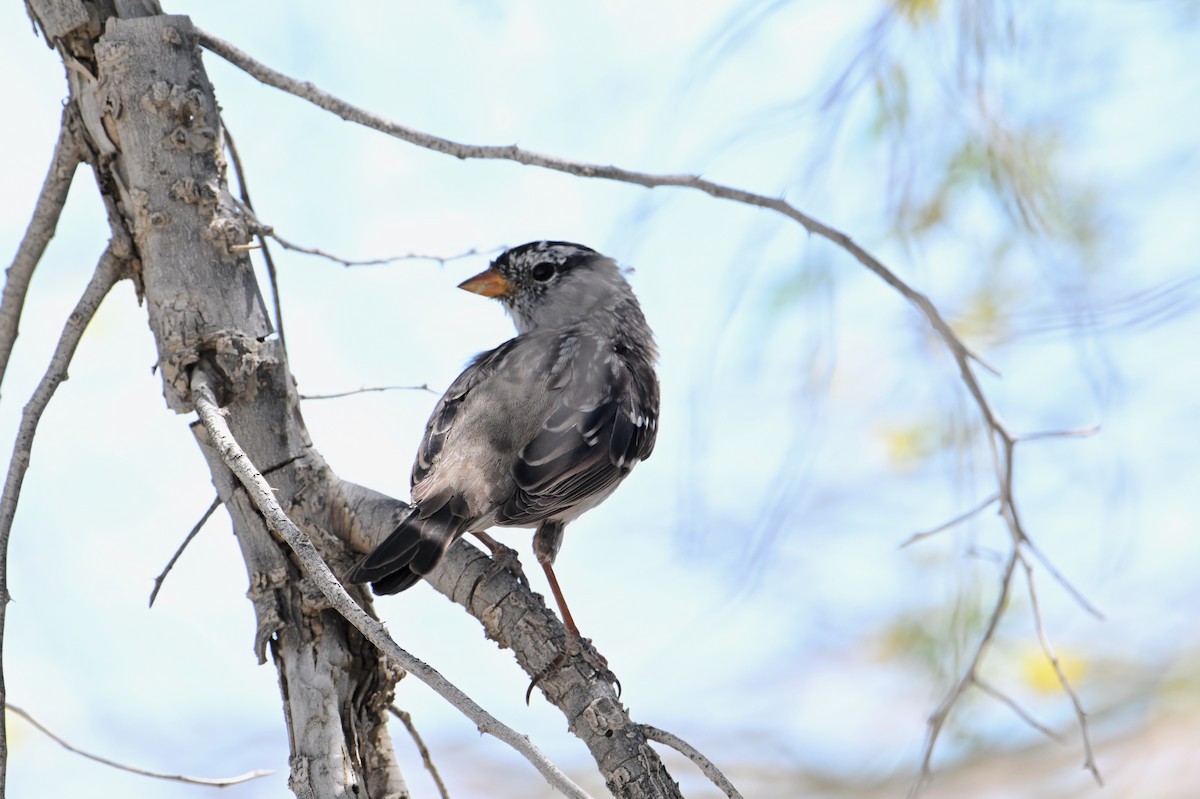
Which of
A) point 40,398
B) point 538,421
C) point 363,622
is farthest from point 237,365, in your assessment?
point 538,421

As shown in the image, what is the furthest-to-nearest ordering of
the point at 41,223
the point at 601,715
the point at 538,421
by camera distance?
the point at 538,421
the point at 41,223
the point at 601,715

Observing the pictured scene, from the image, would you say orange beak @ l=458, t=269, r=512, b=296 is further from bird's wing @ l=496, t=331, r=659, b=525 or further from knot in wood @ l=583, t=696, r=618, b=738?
knot in wood @ l=583, t=696, r=618, b=738

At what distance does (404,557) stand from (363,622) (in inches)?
33.3

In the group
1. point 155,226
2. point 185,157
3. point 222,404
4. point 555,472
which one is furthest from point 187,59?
point 555,472

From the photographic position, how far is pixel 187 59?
9.80ft

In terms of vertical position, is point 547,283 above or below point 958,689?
above

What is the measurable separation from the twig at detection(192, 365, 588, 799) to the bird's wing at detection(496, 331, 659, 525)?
1.27 m

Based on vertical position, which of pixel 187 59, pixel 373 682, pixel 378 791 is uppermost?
pixel 187 59

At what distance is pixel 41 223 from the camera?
2.99m

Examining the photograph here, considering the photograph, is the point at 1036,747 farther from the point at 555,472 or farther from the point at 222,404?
the point at 222,404

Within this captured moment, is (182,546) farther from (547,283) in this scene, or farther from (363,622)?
(547,283)

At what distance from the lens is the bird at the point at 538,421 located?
3227 millimetres

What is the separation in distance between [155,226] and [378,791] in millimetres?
1635

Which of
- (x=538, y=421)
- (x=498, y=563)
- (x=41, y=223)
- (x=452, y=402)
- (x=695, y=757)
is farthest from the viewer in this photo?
(x=452, y=402)
